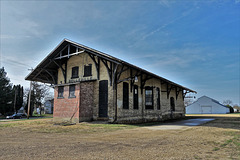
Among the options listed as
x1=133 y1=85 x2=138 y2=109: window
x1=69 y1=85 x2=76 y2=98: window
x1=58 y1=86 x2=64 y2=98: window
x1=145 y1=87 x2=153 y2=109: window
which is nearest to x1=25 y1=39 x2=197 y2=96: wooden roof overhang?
x1=133 y1=85 x2=138 y2=109: window

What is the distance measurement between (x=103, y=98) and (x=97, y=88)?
3.56 ft

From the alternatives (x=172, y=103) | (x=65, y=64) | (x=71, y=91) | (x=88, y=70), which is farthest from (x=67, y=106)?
(x=172, y=103)

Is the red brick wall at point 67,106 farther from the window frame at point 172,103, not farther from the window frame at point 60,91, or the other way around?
the window frame at point 172,103

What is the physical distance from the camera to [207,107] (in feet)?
167

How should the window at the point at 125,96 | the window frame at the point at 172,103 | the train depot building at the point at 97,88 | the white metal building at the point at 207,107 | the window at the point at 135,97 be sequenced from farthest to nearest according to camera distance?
the white metal building at the point at 207,107
the window frame at the point at 172,103
the window at the point at 135,97
the window at the point at 125,96
the train depot building at the point at 97,88

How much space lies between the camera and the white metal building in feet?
160

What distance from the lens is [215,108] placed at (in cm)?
4953

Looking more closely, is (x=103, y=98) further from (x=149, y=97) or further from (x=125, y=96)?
(x=149, y=97)

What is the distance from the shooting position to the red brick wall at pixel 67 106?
13438 millimetres

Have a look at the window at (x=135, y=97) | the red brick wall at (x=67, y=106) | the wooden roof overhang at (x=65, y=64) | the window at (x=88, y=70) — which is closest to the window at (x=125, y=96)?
the wooden roof overhang at (x=65, y=64)

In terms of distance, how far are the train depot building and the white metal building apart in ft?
124

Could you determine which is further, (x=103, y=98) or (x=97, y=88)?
(x=97, y=88)

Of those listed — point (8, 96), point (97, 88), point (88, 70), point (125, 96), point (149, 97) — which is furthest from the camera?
point (8, 96)

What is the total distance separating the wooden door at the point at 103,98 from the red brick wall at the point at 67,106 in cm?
191
